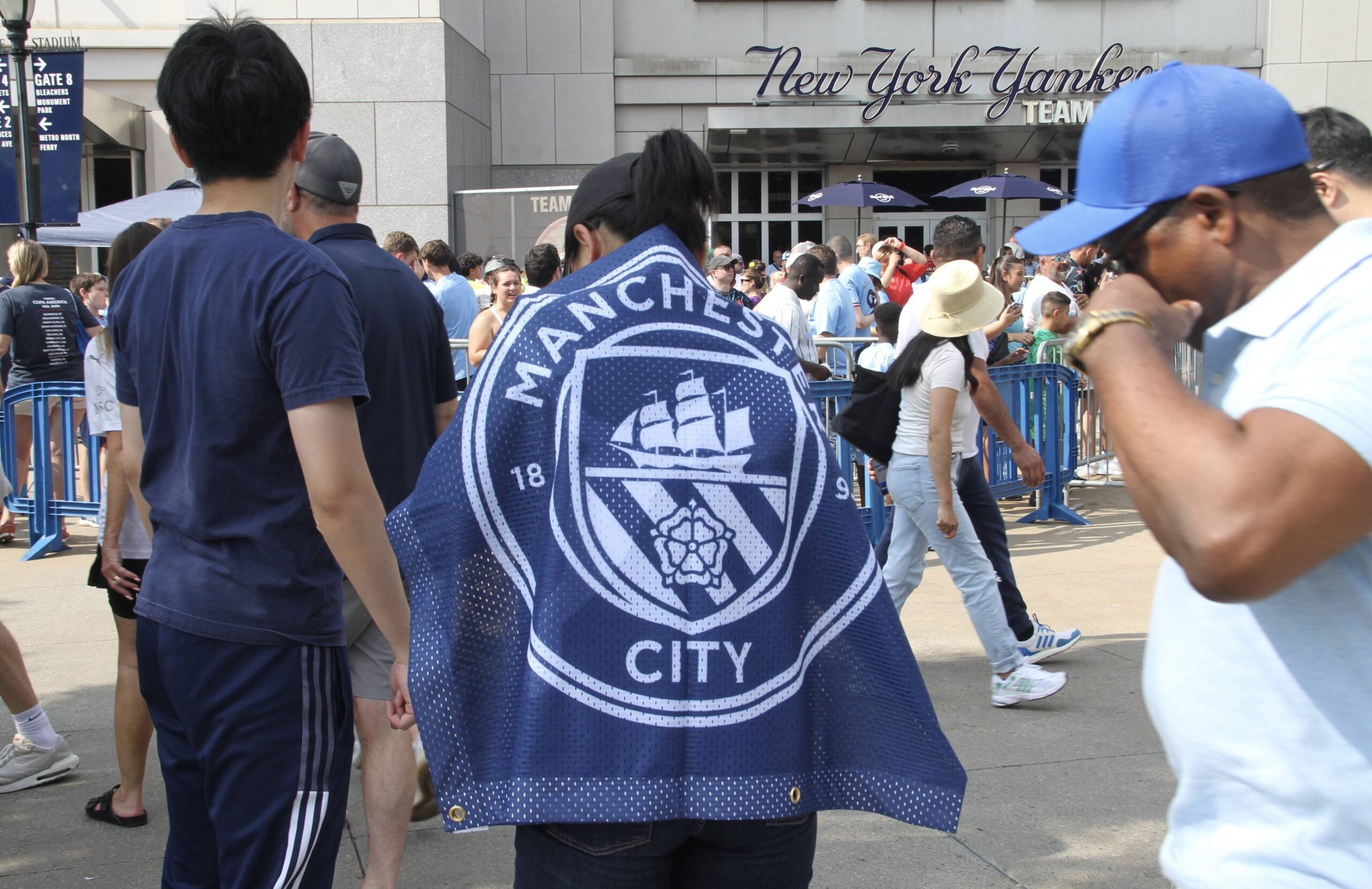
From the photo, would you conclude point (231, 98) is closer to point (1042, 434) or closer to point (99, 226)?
point (1042, 434)

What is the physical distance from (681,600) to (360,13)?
17.0 metres

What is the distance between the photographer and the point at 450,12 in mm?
17922

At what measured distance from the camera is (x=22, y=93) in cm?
1033

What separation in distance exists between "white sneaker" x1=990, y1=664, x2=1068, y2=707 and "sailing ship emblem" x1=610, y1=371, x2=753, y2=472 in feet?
12.6

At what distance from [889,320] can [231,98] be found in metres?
4.58

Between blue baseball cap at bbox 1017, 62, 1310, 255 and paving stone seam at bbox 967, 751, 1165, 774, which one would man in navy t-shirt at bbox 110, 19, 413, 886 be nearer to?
blue baseball cap at bbox 1017, 62, 1310, 255

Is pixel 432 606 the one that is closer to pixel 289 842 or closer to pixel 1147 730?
pixel 289 842

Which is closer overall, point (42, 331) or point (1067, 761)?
point (1067, 761)

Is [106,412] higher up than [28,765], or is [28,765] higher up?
[106,412]

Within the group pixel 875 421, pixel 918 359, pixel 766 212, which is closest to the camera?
pixel 918 359

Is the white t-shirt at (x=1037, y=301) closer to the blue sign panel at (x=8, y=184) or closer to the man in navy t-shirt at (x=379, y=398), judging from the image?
the man in navy t-shirt at (x=379, y=398)

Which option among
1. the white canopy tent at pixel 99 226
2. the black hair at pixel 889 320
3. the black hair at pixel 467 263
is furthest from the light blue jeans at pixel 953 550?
the white canopy tent at pixel 99 226

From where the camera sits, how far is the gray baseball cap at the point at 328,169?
11.0 feet

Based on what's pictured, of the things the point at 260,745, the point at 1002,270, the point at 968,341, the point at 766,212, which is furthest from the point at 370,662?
the point at 766,212
